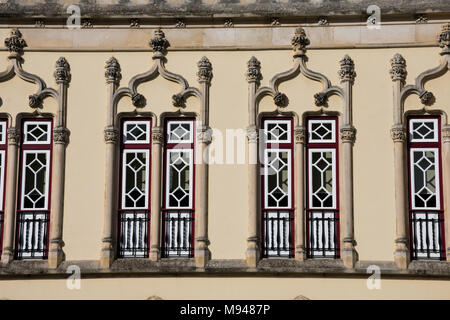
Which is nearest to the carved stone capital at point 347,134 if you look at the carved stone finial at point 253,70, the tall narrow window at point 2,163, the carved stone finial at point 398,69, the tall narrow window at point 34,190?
the carved stone finial at point 398,69

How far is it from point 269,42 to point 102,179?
408cm

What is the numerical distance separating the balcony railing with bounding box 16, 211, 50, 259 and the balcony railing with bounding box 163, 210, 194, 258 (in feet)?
7.28

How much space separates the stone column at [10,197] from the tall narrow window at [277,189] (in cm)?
461

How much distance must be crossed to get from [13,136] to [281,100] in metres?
5.05

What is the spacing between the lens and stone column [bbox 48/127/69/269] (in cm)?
2058

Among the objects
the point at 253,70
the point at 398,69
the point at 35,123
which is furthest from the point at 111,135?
the point at 398,69

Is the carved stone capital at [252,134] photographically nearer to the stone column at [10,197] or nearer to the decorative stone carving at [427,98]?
the decorative stone carving at [427,98]

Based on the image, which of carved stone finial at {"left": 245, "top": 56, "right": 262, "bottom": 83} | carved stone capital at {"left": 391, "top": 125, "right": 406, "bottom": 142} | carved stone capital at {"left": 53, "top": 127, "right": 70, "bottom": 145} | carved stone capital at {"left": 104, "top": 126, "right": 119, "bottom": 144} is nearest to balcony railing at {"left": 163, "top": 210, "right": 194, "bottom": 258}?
carved stone capital at {"left": 104, "top": 126, "right": 119, "bottom": 144}

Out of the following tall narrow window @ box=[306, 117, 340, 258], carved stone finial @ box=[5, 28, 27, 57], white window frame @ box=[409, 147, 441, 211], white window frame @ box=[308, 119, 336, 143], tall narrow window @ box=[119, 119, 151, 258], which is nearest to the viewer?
tall narrow window @ box=[306, 117, 340, 258]

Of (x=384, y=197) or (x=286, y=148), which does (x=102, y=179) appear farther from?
(x=384, y=197)

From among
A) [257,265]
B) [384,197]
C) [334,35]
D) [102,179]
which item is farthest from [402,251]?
[102,179]

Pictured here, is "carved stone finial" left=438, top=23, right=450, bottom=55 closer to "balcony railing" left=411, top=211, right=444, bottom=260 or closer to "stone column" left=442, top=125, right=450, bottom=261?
"stone column" left=442, top=125, right=450, bottom=261

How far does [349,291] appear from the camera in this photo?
2017 centimetres

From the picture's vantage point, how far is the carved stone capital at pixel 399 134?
20.7 metres
